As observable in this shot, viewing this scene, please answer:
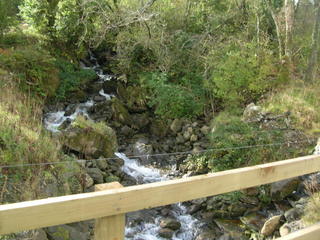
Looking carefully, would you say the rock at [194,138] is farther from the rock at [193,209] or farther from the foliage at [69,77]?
the foliage at [69,77]

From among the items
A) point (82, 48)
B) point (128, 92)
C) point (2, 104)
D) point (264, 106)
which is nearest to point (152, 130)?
point (128, 92)

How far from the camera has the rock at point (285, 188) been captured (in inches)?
228

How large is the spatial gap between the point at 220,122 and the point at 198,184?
20.4 ft

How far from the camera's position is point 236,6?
10984 mm

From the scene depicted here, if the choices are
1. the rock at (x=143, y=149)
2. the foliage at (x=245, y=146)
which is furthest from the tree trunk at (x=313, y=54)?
the rock at (x=143, y=149)

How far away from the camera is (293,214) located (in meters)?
5.03

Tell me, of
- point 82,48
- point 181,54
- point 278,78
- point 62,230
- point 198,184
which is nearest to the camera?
point 198,184

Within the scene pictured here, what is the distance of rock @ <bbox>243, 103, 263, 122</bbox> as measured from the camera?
751 centimetres

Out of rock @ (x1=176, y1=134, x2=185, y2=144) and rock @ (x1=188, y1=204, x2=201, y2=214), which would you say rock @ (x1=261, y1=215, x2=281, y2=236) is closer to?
rock @ (x1=188, y1=204, x2=201, y2=214)

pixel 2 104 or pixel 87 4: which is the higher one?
pixel 87 4

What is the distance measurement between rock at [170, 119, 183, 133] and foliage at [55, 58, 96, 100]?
3240mm

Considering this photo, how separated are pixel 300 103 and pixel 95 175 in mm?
5098

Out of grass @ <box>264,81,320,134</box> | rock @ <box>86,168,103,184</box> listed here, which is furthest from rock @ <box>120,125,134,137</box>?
grass @ <box>264,81,320,134</box>

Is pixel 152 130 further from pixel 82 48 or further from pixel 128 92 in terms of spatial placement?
pixel 82 48
